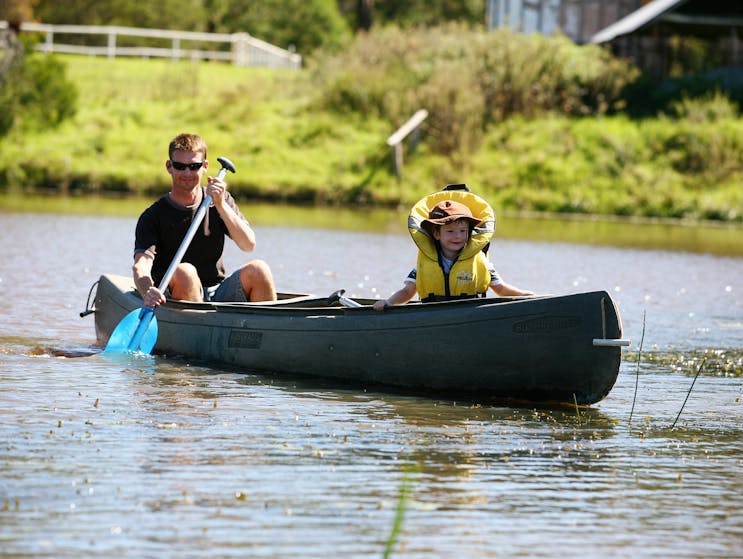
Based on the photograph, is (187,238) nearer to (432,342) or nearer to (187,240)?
(187,240)

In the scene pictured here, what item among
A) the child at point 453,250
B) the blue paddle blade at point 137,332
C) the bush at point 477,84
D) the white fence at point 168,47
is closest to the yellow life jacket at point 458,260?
the child at point 453,250

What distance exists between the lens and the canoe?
7.89 metres

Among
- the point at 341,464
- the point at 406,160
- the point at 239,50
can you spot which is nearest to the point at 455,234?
the point at 341,464

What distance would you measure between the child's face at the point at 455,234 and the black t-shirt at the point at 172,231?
1.50 meters

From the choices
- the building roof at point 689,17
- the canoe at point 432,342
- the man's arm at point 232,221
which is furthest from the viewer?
the building roof at point 689,17

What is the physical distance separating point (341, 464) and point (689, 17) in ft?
85.5

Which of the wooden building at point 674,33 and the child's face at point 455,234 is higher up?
the wooden building at point 674,33

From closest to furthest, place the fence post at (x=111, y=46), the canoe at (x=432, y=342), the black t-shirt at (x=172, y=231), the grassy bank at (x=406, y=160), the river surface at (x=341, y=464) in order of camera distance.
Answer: the river surface at (x=341, y=464) < the canoe at (x=432, y=342) < the black t-shirt at (x=172, y=231) < the grassy bank at (x=406, y=160) < the fence post at (x=111, y=46)

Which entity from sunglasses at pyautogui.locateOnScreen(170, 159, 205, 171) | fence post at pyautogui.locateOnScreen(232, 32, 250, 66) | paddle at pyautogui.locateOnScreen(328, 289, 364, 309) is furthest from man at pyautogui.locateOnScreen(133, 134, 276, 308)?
fence post at pyautogui.locateOnScreen(232, 32, 250, 66)

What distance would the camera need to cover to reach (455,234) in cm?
831

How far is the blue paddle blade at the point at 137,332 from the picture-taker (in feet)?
30.8

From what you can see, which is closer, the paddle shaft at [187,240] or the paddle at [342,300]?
the paddle at [342,300]

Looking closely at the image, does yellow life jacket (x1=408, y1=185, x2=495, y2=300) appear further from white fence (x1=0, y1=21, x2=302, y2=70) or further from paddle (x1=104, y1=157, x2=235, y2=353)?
white fence (x1=0, y1=21, x2=302, y2=70)

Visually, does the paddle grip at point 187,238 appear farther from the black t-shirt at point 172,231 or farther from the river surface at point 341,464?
the river surface at point 341,464
